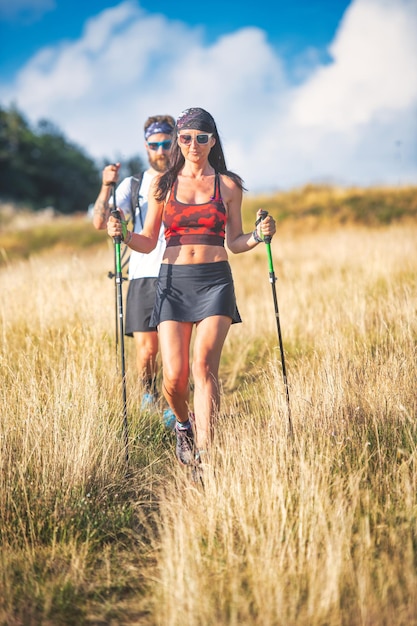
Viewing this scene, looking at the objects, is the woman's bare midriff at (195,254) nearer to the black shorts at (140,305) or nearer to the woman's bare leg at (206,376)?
the woman's bare leg at (206,376)

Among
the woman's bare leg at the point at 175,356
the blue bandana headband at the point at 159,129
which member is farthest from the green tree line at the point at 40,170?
the woman's bare leg at the point at 175,356

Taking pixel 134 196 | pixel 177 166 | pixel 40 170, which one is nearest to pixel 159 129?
pixel 134 196

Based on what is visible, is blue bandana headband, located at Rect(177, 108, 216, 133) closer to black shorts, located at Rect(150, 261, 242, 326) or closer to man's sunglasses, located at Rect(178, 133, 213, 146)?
man's sunglasses, located at Rect(178, 133, 213, 146)

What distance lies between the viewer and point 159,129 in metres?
5.26

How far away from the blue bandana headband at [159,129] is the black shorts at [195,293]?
1769 millimetres

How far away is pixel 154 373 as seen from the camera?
5207 mm

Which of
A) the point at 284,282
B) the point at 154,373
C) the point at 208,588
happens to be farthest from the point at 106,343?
the point at 284,282

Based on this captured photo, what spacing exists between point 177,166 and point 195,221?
1.59 ft

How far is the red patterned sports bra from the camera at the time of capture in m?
3.95

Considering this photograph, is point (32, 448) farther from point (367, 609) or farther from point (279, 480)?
point (367, 609)

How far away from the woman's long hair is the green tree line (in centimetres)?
3988

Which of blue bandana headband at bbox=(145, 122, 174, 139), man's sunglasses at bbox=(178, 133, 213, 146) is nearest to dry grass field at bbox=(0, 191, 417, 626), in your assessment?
man's sunglasses at bbox=(178, 133, 213, 146)

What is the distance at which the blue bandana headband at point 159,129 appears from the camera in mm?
5250

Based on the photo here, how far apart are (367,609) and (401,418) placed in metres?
1.54
